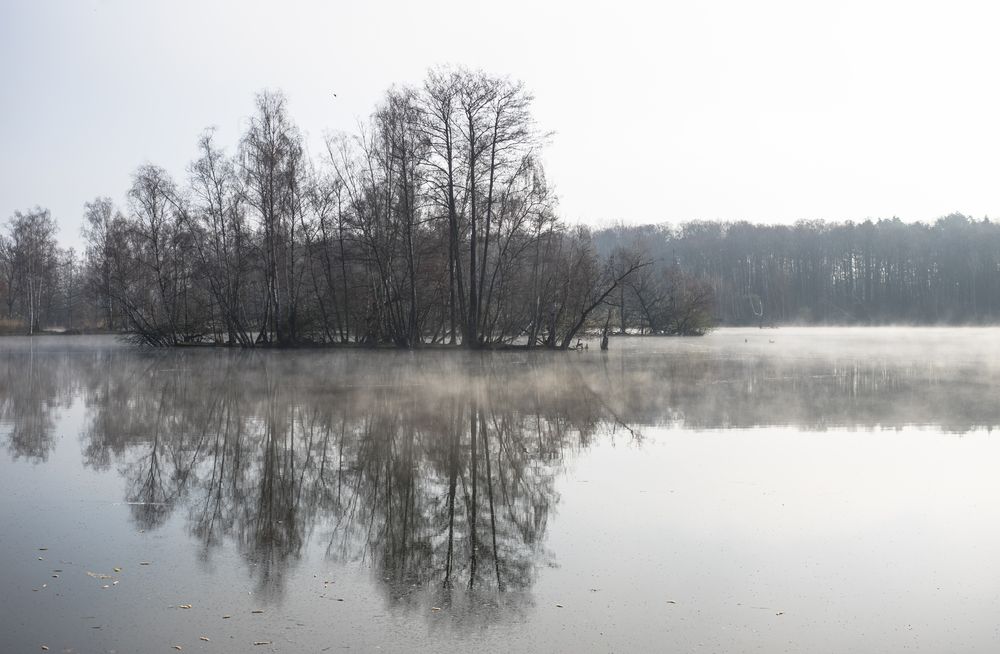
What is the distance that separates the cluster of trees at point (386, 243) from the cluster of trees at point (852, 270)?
2803 inches

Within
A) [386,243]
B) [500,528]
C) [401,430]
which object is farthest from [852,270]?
[500,528]

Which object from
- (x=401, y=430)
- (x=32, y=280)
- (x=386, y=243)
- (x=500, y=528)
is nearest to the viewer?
(x=500, y=528)

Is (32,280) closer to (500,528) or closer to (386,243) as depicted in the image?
(386,243)

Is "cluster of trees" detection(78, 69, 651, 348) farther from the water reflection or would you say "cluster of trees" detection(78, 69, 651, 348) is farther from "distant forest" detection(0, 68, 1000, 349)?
the water reflection

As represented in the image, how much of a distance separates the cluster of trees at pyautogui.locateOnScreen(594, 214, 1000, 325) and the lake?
95.9 metres

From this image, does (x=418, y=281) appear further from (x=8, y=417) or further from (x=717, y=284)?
(x=717, y=284)

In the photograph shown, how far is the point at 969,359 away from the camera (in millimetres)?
27172

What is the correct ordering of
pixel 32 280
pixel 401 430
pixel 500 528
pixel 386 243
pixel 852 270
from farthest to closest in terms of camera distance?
pixel 852 270, pixel 32 280, pixel 386 243, pixel 401 430, pixel 500 528

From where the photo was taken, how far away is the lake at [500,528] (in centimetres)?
439

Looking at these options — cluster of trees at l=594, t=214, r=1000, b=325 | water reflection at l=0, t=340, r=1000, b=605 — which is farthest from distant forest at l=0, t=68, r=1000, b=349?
cluster of trees at l=594, t=214, r=1000, b=325

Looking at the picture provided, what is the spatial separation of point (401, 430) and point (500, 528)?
4981 mm

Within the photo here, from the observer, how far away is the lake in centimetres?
439

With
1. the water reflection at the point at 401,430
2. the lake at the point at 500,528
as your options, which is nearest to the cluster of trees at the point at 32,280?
the water reflection at the point at 401,430

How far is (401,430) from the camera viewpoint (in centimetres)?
1106
